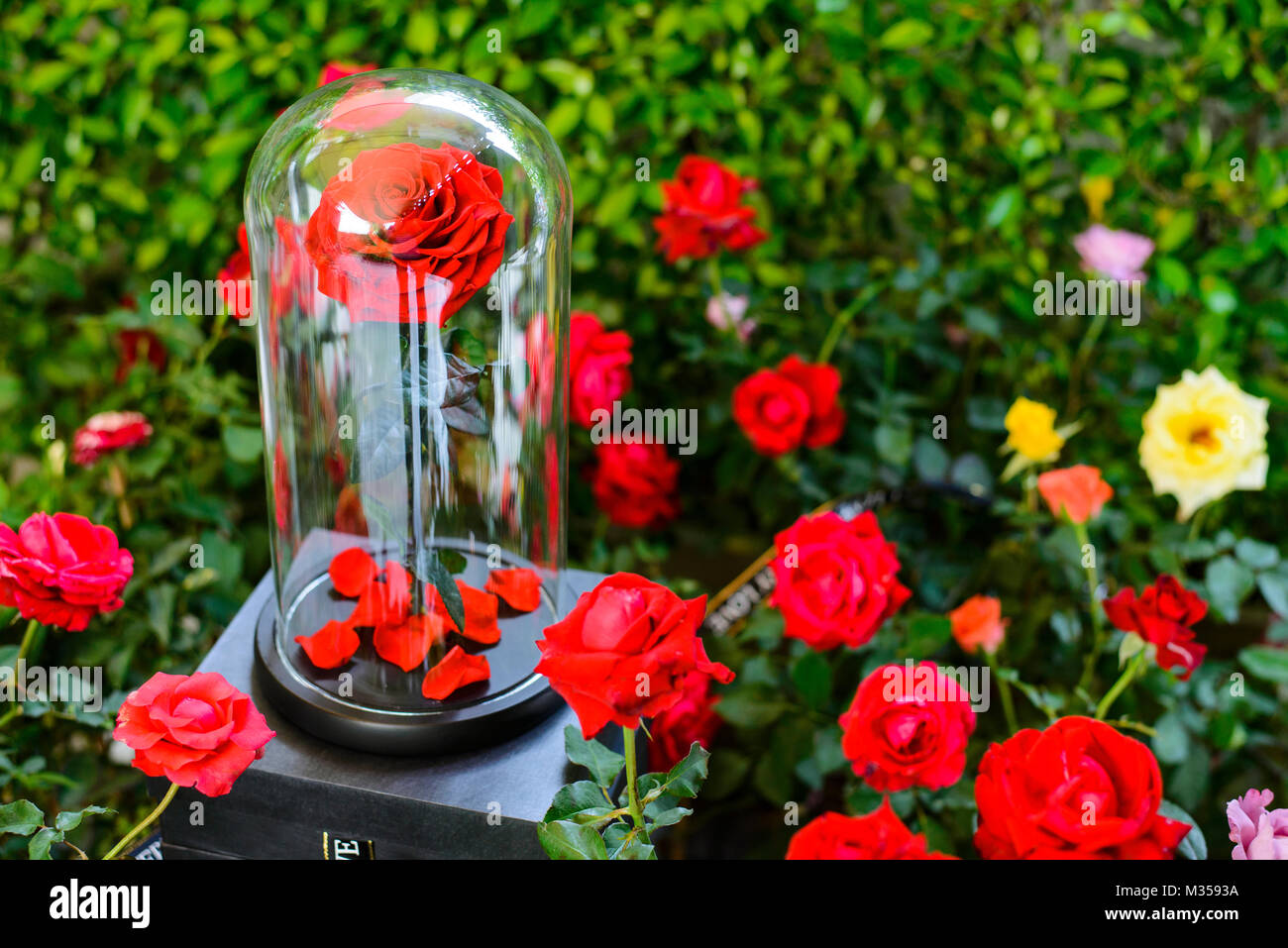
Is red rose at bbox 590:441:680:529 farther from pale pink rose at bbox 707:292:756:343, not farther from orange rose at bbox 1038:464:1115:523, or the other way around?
orange rose at bbox 1038:464:1115:523

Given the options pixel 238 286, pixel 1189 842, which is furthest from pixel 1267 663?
pixel 238 286

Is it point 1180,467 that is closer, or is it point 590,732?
point 590,732

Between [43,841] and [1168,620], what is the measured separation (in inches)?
34.1

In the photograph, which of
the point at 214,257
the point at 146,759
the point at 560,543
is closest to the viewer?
the point at 146,759

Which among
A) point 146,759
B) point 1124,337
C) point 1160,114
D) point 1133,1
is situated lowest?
point 146,759

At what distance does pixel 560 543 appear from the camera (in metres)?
1.02

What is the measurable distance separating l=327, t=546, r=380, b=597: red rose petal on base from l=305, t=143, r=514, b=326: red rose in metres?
0.21

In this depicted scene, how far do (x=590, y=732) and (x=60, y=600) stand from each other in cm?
45

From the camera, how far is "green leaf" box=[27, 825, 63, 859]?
72 centimetres

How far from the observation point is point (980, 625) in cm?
105

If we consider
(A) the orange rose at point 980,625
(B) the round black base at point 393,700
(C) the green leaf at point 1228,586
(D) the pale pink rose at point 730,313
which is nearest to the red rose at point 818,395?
(D) the pale pink rose at point 730,313

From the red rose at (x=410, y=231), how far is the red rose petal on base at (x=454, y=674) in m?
0.26
